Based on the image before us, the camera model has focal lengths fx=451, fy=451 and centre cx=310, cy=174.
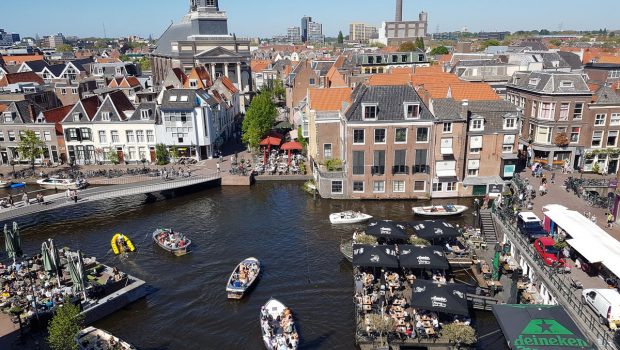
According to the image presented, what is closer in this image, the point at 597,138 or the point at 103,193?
the point at 103,193

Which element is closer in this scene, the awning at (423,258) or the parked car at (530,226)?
the awning at (423,258)

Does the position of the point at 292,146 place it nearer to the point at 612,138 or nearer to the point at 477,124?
the point at 477,124

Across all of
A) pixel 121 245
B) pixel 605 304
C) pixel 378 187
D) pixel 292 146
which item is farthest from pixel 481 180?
pixel 121 245

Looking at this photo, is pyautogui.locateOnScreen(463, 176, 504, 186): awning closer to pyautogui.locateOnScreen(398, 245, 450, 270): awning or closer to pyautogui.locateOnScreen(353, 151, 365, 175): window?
pyautogui.locateOnScreen(353, 151, 365, 175): window

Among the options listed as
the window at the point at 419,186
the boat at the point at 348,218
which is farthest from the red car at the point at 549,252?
the window at the point at 419,186

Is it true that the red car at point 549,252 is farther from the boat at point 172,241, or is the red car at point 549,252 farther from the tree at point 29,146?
the tree at point 29,146
